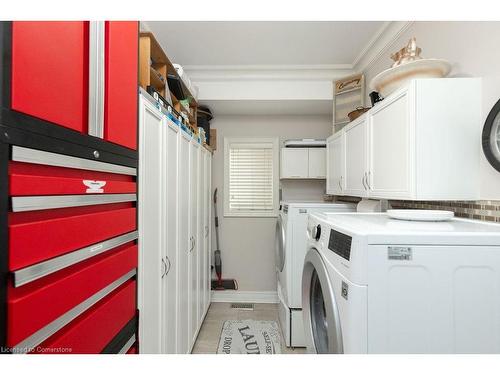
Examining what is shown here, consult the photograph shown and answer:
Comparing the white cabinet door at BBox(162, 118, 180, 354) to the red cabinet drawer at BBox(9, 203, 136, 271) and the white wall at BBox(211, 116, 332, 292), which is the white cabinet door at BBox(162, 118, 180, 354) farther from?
the white wall at BBox(211, 116, 332, 292)

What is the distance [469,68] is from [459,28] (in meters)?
0.28

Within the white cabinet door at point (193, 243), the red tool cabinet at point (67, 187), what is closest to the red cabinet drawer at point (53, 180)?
the red tool cabinet at point (67, 187)

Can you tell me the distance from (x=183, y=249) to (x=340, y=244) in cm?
126

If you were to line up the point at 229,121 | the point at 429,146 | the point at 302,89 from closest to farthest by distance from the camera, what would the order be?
1. the point at 429,146
2. the point at 302,89
3. the point at 229,121

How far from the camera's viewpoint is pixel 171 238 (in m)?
1.56

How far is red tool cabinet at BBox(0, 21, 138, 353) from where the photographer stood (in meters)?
0.57

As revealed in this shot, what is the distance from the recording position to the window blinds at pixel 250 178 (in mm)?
3434

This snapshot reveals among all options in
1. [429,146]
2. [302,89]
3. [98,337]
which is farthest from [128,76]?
[302,89]

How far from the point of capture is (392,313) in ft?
2.65

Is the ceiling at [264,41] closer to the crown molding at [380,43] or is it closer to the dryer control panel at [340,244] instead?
the crown molding at [380,43]

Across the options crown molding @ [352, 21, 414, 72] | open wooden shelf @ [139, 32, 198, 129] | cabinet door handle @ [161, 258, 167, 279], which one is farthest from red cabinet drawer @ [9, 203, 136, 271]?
crown molding @ [352, 21, 414, 72]

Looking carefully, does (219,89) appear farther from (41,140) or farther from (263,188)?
(41,140)

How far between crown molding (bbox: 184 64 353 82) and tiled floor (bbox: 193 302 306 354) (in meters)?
2.79

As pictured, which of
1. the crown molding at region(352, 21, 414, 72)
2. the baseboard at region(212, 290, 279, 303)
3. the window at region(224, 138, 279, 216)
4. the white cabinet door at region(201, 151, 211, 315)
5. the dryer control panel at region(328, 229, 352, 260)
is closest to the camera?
the dryer control panel at region(328, 229, 352, 260)
